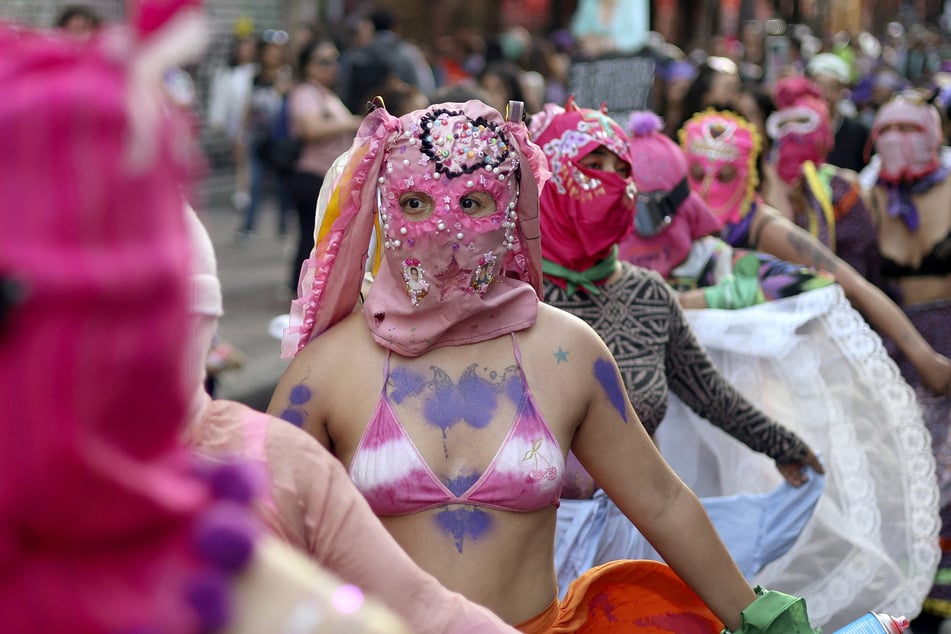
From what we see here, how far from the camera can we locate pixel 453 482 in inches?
124

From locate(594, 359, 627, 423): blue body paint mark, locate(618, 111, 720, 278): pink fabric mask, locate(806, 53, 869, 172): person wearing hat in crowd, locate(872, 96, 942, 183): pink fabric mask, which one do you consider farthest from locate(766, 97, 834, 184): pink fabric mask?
locate(594, 359, 627, 423): blue body paint mark

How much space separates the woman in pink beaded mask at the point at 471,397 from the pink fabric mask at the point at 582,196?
3.46 feet

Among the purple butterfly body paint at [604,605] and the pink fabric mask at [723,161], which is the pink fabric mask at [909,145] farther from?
the purple butterfly body paint at [604,605]

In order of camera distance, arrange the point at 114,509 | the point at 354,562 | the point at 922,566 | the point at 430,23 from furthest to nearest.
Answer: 1. the point at 430,23
2. the point at 922,566
3. the point at 354,562
4. the point at 114,509

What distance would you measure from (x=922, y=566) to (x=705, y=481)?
32.0 inches

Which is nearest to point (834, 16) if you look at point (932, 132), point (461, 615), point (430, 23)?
point (430, 23)

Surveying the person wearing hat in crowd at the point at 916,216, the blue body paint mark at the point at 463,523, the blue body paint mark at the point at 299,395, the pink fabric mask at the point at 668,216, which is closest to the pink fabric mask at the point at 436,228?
the blue body paint mark at the point at 299,395

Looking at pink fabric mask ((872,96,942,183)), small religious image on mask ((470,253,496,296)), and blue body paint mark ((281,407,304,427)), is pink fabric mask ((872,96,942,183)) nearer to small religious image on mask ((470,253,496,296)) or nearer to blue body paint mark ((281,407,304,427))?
small religious image on mask ((470,253,496,296))

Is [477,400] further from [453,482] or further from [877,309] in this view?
[877,309]

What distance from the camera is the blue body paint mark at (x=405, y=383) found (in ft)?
10.5

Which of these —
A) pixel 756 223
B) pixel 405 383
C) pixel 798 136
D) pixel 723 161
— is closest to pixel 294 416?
pixel 405 383

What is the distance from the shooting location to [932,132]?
753cm

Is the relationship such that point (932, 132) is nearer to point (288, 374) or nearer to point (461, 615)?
point (288, 374)

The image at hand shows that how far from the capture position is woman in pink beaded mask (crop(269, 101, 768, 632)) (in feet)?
10.3
